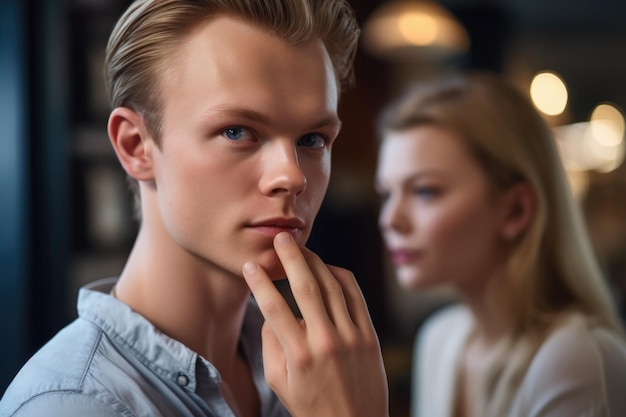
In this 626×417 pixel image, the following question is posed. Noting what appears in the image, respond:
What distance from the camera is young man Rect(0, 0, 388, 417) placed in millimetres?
813

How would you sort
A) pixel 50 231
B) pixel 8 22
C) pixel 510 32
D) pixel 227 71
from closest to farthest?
pixel 227 71
pixel 8 22
pixel 50 231
pixel 510 32

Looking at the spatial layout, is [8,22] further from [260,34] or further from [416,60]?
[416,60]

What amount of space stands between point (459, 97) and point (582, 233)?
46 cm

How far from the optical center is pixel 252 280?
84cm

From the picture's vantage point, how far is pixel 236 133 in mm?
848

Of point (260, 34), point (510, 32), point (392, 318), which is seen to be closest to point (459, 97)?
point (260, 34)

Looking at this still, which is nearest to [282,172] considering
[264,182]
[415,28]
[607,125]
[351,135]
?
[264,182]

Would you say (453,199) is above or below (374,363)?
above

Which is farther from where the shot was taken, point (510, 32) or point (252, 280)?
point (510, 32)

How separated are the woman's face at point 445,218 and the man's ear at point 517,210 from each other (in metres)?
0.02

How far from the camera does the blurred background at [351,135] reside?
1.54 meters

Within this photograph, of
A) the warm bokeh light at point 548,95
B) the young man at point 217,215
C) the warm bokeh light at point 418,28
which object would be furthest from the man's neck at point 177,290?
the warm bokeh light at point 548,95

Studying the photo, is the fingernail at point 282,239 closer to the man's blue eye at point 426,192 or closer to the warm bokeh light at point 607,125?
the man's blue eye at point 426,192

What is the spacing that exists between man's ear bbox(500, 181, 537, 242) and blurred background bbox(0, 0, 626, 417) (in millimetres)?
766
